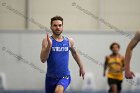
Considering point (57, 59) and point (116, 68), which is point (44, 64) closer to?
point (116, 68)

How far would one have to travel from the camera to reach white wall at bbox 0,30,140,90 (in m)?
14.0

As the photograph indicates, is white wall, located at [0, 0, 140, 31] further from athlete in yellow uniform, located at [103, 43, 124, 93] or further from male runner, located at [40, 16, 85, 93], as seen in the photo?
male runner, located at [40, 16, 85, 93]

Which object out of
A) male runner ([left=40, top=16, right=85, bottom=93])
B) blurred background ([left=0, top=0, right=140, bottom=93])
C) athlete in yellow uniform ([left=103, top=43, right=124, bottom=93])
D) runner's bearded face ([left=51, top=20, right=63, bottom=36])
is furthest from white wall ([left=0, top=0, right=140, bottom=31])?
runner's bearded face ([left=51, top=20, right=63, bottom=36])

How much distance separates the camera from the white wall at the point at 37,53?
13969 mm

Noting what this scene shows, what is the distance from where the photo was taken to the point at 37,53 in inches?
553

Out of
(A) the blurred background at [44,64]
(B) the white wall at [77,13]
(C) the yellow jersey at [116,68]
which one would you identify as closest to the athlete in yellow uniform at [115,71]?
(C) the yellow jersey at [116,68]

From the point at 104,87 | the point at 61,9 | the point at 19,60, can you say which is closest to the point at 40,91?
the point at 19,60

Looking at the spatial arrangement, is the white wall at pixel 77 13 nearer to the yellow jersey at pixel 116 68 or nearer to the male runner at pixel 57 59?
the yellow jersey at pixel 116 68

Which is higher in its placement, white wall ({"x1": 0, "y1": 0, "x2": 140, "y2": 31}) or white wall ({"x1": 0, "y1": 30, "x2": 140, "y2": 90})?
white wall ({"x1": 0, "y1": 0, "x2": 140, "y2": 31})

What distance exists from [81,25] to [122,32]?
1.59 m

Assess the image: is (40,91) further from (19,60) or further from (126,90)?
(126,90)

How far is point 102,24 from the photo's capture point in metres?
14.7

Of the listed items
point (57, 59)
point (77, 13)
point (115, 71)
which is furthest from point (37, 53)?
point (57, 59)

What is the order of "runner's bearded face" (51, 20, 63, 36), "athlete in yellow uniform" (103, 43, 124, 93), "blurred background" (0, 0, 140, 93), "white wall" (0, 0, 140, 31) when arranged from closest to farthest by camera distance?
"runner's bearded face" (51, 20, 63, 36), "athlete in yellow uniform" (103, 43, 124, 93), "blurred background" (0, 0, 140, 93), "white wall" (0, 0, 140, 31)
